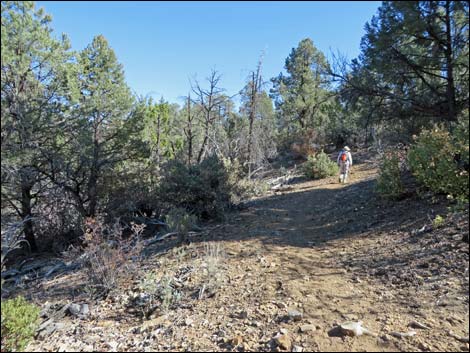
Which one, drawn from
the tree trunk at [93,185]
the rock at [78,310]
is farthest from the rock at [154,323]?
the tree trunk at [93,185]

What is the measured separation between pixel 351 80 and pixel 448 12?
2.22 meters

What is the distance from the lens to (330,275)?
170 inches

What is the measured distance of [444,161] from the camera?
541 cm

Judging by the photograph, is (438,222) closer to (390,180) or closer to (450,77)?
(390,180)

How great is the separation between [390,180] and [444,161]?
1642 mm

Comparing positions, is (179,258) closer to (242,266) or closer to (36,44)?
(242,266)

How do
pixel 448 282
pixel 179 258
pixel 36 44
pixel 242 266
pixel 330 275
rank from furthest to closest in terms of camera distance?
pixel 36 44
pixel 179 258
pixel 242 266
pixel 330 275
pixel 448 282

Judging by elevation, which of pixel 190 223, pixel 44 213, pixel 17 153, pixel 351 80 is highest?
pixel 351 80

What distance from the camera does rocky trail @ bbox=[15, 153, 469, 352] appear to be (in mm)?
2947

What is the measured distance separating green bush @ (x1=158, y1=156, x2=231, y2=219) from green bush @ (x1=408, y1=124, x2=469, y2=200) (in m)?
4.86

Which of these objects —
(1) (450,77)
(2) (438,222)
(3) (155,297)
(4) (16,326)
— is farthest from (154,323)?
(1) (450,77)

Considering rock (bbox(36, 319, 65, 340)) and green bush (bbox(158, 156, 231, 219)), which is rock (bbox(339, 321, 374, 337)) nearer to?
rock (bbox(36, 319, 65, 340))

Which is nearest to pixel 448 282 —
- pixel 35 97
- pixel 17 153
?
pixel 17 153

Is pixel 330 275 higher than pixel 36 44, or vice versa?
pixel 36 44
